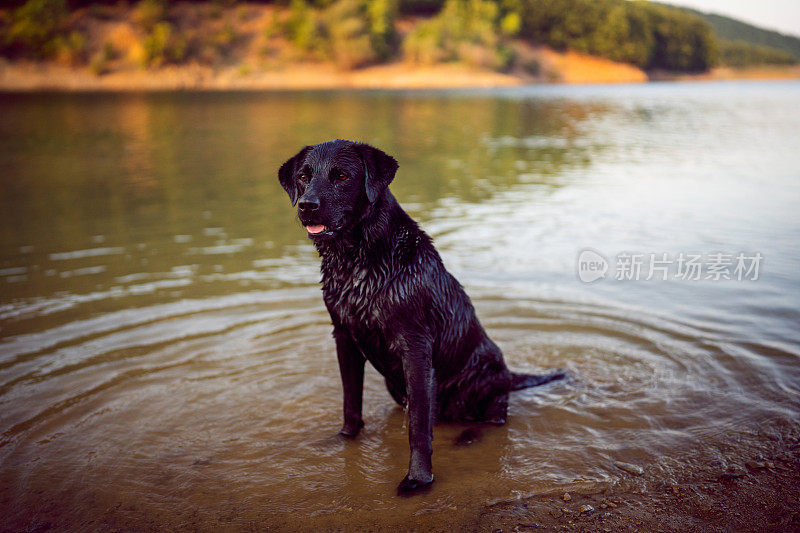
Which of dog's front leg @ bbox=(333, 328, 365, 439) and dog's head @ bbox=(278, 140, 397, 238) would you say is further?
dog's front leg @ bbox=(333, 328, 365, 439)

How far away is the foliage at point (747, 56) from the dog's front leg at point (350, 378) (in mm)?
166402

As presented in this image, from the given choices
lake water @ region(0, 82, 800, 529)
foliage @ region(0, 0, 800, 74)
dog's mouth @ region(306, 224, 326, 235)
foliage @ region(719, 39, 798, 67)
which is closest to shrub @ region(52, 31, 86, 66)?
foliage @ region(0, 0, 800, 74)

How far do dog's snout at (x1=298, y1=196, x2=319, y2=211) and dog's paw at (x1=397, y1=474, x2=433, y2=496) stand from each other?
7.02ft

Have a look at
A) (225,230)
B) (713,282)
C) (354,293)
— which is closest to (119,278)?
(225,230)

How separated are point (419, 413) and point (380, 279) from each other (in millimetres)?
1033

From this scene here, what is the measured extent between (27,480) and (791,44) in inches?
8976

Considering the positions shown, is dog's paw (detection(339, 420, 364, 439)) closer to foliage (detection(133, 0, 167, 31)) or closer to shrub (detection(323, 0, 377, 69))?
shrub (detection(323, 0, 377, 69))

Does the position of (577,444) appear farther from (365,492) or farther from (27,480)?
(27,480)

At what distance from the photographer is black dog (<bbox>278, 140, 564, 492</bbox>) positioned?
14.1 feet

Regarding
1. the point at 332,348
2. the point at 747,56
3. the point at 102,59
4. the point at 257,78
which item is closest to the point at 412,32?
the point at 257,78

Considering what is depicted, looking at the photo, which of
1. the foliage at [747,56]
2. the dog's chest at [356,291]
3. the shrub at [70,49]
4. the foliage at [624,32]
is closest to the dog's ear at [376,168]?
the dog's chest at [356,291]

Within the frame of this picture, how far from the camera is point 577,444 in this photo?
16.9 feet

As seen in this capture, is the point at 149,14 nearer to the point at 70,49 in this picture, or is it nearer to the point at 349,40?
the point at 70,49

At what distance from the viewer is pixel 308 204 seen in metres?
4.05
